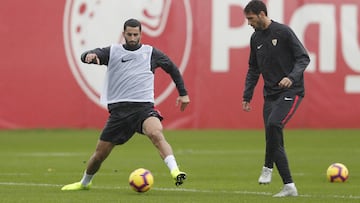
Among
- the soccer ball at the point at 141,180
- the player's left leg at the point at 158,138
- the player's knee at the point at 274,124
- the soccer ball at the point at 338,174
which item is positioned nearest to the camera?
the player's knee at the point at 274,124

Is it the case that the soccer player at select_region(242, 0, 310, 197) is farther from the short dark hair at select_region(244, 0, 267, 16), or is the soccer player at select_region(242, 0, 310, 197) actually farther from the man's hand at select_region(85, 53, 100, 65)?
the man's hand at select_region(85, 53, 100, 65)

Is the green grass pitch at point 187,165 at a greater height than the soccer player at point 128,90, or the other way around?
the soccer player at point 128,90

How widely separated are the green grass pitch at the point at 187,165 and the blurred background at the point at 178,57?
0.53 meters

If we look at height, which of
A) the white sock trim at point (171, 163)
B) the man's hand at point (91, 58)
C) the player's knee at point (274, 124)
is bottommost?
the white sock trim at point (171, 163)

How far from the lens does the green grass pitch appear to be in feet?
46.2

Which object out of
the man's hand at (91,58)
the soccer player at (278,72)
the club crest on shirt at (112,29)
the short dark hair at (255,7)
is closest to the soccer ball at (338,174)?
the soccer player at (278,72)

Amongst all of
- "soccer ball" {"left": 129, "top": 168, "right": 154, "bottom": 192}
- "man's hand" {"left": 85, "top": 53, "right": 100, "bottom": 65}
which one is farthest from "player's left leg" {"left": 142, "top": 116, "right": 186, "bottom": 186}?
"man's hand" {"left": 85, "top": 53, "right": 100, "bottom": 65}

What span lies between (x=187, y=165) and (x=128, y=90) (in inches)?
228

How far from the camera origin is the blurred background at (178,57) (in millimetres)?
29141

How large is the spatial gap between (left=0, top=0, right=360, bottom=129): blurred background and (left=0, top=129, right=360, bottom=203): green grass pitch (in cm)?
53

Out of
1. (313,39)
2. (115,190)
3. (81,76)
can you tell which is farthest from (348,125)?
(115,190)

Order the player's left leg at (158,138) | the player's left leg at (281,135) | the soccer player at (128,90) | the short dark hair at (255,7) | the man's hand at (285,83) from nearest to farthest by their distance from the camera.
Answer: the man's hand at (285,83)
the player's left leg at (281,135)
the short dark hair at (255,7)
the player's left leg at (158,138)
the soccer player at (128,90)

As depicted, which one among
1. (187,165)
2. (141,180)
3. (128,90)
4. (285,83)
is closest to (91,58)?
(128,90)

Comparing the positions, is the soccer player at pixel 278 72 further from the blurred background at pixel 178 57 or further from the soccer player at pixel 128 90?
the blurred background at pixel 178 57
